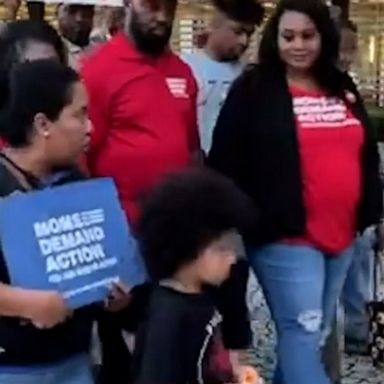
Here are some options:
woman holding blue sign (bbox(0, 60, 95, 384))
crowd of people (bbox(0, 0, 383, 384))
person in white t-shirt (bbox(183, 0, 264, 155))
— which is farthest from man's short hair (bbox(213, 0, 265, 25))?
woman holding blue sign (bbox(0, 60, 95, 384))

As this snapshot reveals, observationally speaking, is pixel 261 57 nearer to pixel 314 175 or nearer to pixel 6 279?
pixel 314 175

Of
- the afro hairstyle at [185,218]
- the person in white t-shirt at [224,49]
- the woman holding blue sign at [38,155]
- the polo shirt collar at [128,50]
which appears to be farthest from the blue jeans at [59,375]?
the person in white t-shirt at [224,49]

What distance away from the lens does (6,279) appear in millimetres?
2830

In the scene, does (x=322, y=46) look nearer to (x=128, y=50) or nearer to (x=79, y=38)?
(x=128, y=50)

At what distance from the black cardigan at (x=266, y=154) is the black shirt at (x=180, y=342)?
4.59ft

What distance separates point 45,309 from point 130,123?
52.4 inches

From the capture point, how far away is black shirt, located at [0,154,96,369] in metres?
2.87

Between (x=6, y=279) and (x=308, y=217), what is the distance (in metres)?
1.66

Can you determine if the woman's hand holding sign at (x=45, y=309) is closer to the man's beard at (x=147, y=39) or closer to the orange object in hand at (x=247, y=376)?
the orange object in hand at (x=247, y=376)

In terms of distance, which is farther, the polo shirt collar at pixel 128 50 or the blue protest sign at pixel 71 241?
the polo shirt collar at pixel 128 50

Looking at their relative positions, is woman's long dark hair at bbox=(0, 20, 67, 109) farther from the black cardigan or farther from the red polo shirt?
the black cardigan

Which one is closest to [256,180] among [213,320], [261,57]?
[261,57]

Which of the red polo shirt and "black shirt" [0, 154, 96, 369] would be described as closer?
"black shirt" [0, 154, 96, 369]

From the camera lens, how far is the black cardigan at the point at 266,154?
13.9 feet
